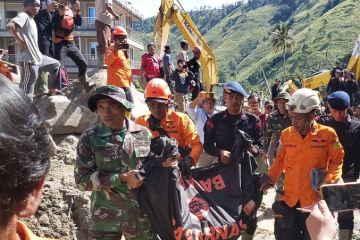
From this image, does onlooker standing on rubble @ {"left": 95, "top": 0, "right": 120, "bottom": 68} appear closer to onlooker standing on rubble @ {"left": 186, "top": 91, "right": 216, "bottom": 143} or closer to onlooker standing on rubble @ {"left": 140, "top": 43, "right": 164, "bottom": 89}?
onlooker standing on rubble @ {"left": 140, "top": 43, "right": 164, "bottom": 89}

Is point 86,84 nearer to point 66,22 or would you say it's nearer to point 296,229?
point 66,22

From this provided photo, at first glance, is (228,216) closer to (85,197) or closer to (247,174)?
(247,174)

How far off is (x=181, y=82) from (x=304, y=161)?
23.5ft

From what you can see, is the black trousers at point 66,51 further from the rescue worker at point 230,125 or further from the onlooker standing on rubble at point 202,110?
the rescue worker at point 230,125

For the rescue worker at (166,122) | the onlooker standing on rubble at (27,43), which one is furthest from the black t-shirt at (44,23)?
the rescue worker at (166,122)

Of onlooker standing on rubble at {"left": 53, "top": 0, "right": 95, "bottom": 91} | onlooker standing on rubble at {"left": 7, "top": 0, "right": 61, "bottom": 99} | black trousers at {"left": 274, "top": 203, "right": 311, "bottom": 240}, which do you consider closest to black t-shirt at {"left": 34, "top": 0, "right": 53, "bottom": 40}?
onlooker standing on rubble at {"left": 53, "top": 0, "right": 95, "bottom": 91}

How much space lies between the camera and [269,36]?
142000 millimetres

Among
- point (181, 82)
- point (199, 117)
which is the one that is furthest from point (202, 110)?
point (181, 82)

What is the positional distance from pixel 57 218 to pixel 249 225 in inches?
76.0

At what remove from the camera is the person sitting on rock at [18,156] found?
3.17ft

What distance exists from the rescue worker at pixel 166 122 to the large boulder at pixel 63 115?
2.59 metres

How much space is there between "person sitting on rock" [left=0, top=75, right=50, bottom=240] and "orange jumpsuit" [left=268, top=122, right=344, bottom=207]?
3.23 meters

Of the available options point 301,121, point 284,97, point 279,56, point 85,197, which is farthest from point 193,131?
point 279,56

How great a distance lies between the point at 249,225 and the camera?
4.56 meters
